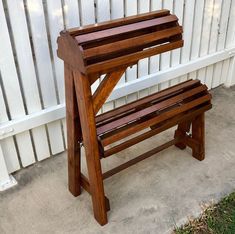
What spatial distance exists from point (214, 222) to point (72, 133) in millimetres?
963

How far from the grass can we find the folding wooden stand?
1.60 ft

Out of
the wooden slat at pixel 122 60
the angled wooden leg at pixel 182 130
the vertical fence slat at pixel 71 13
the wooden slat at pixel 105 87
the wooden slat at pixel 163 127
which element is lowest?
the angled wooden leg at pixel 182 130

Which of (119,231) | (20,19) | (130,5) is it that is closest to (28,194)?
(119,231)

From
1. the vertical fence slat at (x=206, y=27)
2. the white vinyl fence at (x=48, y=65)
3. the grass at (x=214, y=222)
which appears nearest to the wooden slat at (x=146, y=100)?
the white vinyl fence at (x=48, y=65)

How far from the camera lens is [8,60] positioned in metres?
2.06

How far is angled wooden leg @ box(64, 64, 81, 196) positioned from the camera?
182 centimetres

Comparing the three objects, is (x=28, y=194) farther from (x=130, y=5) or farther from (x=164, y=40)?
(x=130, y=5)

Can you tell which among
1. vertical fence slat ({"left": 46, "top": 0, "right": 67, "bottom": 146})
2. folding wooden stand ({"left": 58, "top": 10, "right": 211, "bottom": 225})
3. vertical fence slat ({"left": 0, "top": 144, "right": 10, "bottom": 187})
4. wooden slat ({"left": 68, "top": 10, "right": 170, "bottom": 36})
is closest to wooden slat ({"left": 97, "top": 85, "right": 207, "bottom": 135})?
folding wooden stand ({"left": 58, "top": 10, "right": 211, "bottom": 225})

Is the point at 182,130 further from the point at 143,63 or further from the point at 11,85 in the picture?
the point at 11,85

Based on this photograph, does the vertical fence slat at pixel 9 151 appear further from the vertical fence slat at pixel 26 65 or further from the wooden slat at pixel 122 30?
the wooden slat at pixel 122 30

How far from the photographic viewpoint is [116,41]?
1688 mm

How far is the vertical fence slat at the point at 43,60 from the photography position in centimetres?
205

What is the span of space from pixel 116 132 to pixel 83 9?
87cm

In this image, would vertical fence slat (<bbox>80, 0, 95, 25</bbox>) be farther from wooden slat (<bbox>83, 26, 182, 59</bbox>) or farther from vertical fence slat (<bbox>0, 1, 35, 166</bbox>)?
wooden slat (<bbox>83, 26, 182, 59</bbox>)
